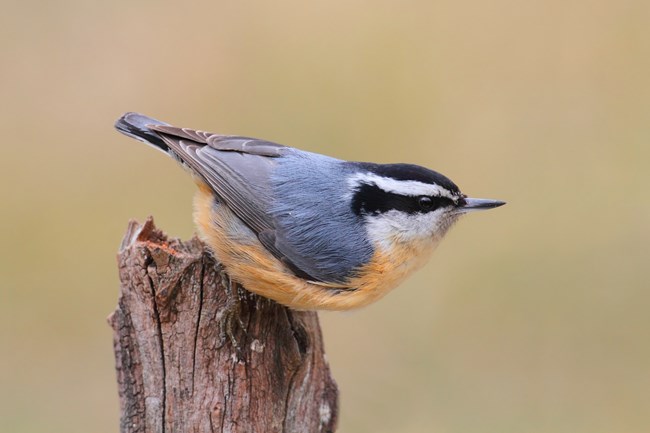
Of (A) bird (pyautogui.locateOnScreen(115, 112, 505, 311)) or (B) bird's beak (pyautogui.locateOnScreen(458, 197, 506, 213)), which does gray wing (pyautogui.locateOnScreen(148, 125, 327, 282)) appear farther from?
(B) bird's beak (pyautogui.locateOnScreen(458, 197, 506, 213))

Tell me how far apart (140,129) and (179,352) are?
4.05ft

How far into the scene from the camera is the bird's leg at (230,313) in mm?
3576

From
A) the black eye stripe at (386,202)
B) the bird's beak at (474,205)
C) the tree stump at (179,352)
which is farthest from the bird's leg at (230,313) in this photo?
the bird's beak at (474,205)

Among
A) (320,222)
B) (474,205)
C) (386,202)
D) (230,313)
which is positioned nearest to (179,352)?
(230,313)

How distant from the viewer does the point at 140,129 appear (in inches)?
169

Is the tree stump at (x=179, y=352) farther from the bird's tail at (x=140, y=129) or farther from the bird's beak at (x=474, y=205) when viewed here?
the bird's beak at (x=474, y=205)

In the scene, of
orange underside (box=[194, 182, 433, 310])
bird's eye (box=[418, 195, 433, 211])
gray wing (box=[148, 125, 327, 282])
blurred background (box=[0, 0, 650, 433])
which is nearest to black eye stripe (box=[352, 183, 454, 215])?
bird's eye (box=[418, 195, 433, 211])

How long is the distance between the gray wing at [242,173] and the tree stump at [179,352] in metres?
0.35

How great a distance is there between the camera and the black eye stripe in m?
3.91

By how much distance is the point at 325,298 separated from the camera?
3.87 metres

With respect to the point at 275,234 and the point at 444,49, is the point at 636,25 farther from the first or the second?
the point at 275,234

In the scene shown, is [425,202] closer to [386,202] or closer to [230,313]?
[386,202]

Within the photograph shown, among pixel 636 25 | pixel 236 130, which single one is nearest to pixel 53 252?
pixel 236 130

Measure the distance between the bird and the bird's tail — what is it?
0.88 feet
